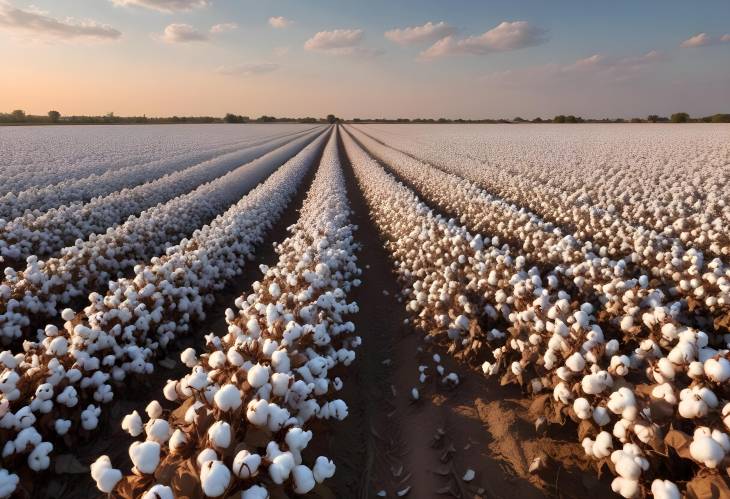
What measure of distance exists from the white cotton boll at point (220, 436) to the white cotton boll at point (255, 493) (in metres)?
0.33

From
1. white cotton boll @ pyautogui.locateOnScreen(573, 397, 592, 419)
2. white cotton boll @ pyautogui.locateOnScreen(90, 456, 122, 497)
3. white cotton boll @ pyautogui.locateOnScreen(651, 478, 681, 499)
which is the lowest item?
white cotton boll @ pyautogui.locateOnScreen(573, 397, 592, 419)

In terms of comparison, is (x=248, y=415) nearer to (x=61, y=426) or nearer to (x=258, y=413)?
(x=258, y=413)

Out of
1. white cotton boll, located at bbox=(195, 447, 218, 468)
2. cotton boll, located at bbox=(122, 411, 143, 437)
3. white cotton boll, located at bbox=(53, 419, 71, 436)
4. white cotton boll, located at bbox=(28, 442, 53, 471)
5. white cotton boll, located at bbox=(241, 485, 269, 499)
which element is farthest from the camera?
white cotton boll, located at bbox=(53, 419, 71, 436)

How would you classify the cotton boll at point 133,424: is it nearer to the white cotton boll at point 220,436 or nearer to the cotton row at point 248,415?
the cotton row at point 248,415

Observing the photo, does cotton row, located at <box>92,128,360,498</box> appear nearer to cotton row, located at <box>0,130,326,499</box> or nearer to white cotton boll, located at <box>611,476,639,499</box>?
cotton row, located at <box>0,130,326,499</box>

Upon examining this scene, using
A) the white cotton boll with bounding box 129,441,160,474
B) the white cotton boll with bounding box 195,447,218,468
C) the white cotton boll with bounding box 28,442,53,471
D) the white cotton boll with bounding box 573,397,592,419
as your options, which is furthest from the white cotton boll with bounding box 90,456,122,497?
the white cotton boll with bounding box 573,397,592,419

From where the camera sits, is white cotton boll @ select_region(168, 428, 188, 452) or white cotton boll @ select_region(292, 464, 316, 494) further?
white cotton boll @ select_region(168, 428, 188, 452)

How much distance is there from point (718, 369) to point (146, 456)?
4104mm

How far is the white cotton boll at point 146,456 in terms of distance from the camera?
8.32 feet

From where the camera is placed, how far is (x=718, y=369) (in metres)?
3.15

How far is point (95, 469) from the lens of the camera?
2.55 metres

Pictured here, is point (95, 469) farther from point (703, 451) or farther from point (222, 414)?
point (703, 451)

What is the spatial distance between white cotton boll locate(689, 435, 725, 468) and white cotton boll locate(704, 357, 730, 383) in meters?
0.64

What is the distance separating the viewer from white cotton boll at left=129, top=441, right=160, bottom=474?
254 centimetres
